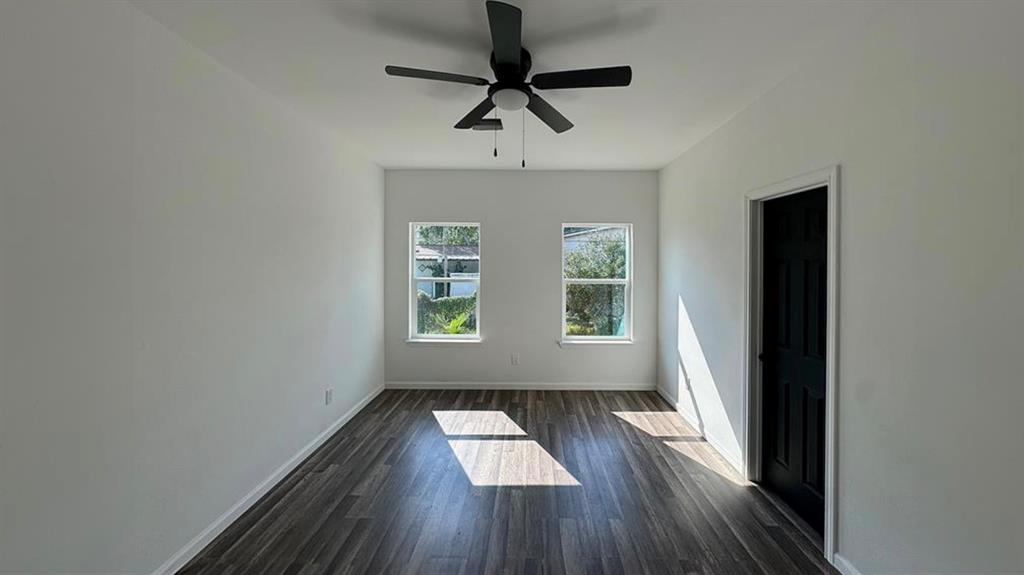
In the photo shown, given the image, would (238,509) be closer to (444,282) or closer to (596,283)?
(444,282)

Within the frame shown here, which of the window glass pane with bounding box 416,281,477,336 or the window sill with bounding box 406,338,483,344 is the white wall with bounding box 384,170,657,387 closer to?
the window sill with bounding box 406,338,483,344

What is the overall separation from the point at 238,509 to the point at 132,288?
1.47 meters

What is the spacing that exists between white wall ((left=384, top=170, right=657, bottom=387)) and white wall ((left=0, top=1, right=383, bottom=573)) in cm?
207

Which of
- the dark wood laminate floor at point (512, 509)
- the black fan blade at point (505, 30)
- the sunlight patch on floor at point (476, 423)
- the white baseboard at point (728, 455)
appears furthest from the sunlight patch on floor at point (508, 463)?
the black fan blade at point (505, 30)

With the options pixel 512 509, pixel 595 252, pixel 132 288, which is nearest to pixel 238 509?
pixel 132 288

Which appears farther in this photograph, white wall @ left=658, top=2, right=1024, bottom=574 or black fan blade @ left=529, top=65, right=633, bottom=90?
black fan blade @ left=529, top=65, right=633, bottom=90

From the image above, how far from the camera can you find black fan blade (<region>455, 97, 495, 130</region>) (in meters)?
2.34

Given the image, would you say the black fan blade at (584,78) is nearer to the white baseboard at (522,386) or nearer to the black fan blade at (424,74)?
the black fan blade at (424,74)

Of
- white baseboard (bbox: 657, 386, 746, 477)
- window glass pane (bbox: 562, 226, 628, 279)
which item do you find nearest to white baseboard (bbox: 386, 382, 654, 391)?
white baseboard (bbox: 657, 386, 746, 477)

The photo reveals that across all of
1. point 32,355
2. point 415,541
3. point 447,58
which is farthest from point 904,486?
point 32,355

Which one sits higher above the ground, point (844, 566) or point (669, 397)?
point (669, 397)

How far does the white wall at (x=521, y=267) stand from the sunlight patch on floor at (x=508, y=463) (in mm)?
1619

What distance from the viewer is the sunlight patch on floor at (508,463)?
2.92 meters

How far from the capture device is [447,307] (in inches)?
205
